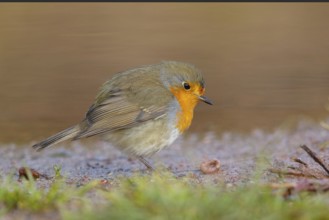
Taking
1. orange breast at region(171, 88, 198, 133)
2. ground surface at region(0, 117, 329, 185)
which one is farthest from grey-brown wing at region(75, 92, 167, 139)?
ground surface at region(0, 117, 329, 185)

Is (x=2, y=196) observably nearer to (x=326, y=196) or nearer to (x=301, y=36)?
(x=326, y=196)

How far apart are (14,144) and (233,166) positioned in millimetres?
2714

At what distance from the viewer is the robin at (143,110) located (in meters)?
6.14

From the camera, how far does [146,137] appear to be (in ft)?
20.2

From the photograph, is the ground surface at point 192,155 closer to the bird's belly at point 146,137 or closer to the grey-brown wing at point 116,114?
the bird's belly at point 146,137

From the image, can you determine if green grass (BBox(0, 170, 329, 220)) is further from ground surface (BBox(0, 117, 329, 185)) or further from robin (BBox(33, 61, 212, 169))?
robin (BBox(33, 61, 212, 169))

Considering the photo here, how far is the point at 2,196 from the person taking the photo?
4.26m

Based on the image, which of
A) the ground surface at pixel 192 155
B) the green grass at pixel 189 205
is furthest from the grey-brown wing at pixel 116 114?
the green grass at pixel 189 205

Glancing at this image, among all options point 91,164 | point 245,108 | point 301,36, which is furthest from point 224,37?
point 91,164

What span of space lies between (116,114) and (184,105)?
1.77 ft

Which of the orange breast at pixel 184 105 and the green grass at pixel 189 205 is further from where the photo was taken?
the orange breast at pixel 184 105

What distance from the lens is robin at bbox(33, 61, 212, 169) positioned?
6.14m

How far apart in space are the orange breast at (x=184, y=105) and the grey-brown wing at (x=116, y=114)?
155 millimetres

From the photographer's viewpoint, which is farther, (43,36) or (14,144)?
(43,36)
